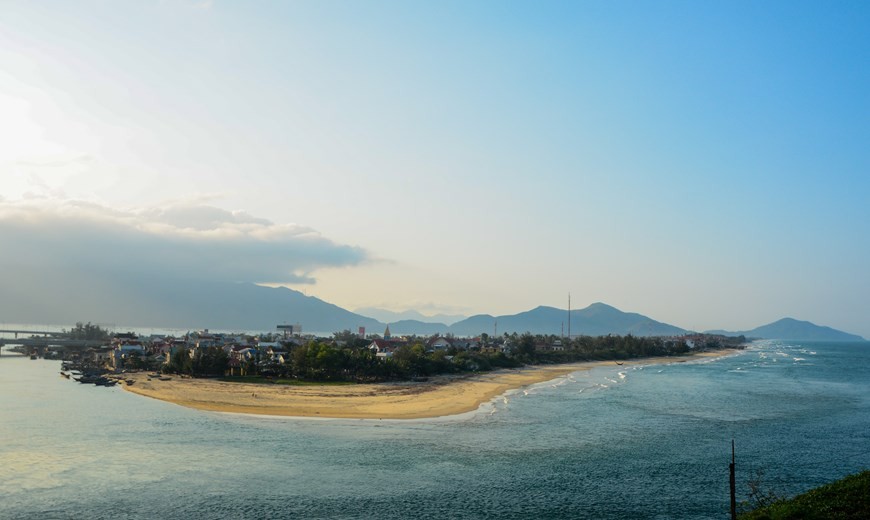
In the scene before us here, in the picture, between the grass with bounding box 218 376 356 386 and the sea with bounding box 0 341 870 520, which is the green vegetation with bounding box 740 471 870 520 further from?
the grass with bounding box 218 376 356 386

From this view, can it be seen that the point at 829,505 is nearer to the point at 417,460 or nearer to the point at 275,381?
the point at 417,460

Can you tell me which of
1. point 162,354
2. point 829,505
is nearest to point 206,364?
point 162,354

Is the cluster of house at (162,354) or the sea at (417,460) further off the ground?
the cluster of house at (162,354)

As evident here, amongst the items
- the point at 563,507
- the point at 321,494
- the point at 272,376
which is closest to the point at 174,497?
the point at 321,494

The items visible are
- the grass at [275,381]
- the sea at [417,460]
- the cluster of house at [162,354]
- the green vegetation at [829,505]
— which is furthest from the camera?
the cluster of house at [162,354]

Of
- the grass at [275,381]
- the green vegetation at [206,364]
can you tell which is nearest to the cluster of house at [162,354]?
the green vegetation at [206,364]

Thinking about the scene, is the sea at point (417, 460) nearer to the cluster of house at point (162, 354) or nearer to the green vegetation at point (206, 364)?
the green vegetation at point (206, 364)

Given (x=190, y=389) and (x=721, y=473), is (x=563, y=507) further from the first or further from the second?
(x=190, y=389)

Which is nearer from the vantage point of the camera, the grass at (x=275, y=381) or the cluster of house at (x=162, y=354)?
the grass at (x=275, y=381)
